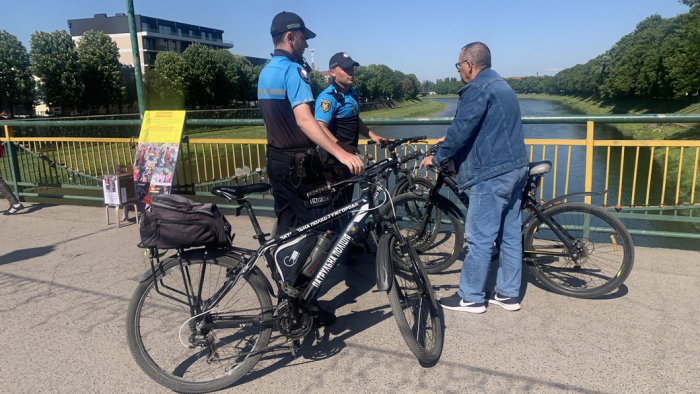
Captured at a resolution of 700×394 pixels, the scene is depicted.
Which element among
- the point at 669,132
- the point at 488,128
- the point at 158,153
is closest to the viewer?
the point at 488,128

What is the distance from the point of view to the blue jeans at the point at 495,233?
3.49 meters

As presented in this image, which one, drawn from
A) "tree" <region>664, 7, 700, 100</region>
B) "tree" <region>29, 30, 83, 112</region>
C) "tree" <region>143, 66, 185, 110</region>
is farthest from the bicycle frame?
"tree" <region>143, 66, 185, 110</region>

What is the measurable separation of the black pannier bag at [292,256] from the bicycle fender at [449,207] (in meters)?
1.66

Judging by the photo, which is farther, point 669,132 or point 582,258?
point 669,132

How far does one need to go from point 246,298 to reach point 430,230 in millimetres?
2088

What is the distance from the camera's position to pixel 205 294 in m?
2.84

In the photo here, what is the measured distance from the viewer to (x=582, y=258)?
388 centimetres

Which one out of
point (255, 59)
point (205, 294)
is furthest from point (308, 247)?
point (255, 59)


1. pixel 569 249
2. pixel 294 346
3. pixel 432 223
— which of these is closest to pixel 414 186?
pixel 432 223

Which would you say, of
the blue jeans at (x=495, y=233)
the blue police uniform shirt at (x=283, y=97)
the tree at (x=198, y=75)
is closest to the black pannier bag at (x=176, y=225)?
the blue police uniform shirt at (x=283, y=97)

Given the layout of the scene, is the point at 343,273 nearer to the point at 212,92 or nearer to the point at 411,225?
the point at 411,225

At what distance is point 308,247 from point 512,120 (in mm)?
1624

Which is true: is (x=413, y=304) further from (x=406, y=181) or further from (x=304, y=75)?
(x=406, y=181)

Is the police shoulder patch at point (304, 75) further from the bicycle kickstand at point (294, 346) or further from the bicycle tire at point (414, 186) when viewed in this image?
the bicycle tire at point (414, 186)
